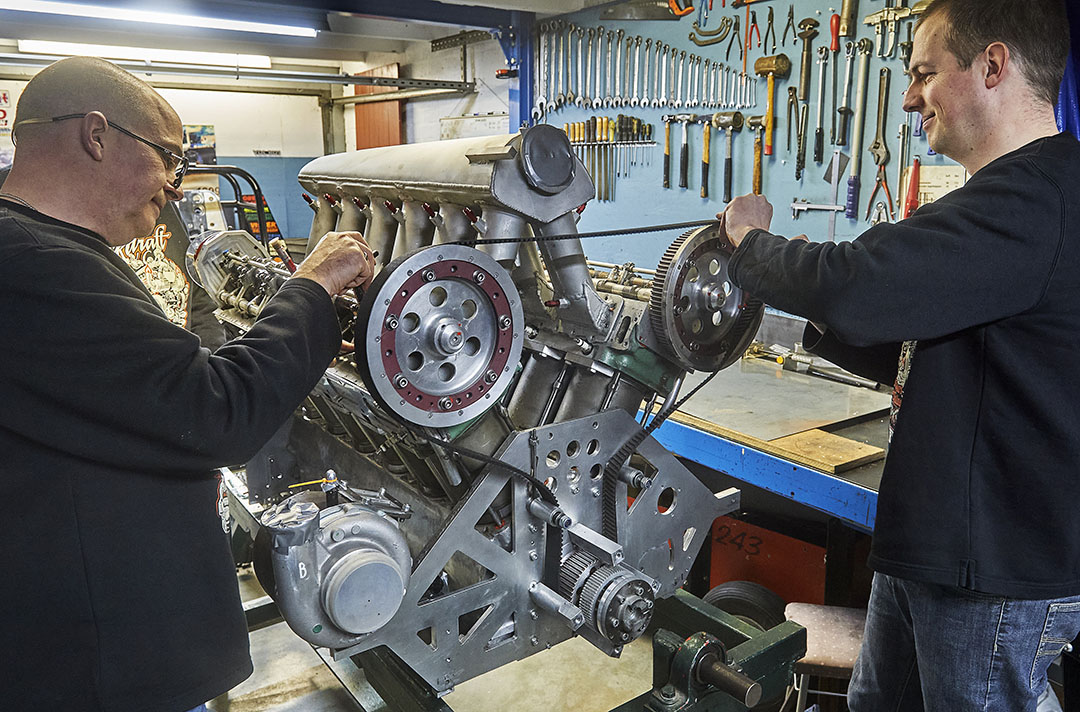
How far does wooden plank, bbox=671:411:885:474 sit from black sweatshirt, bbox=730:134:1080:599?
0.83 metres

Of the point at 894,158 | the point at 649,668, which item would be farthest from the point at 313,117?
the point at 649,668

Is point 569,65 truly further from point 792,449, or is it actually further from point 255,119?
point 255,119

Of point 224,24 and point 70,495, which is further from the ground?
point 224,24

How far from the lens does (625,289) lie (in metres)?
1.96

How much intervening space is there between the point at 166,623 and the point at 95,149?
704mm

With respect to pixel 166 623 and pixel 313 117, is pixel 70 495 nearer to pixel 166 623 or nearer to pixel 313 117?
pixel 166 623

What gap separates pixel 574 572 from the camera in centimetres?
173

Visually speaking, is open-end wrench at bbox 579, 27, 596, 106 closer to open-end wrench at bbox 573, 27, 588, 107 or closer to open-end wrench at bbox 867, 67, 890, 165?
open-end wrench at bbox 573, 27, 588, 107

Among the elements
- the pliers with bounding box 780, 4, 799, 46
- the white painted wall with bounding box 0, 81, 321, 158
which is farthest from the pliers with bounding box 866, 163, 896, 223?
the white painted wall with bounding box 0, 81, 321, 158

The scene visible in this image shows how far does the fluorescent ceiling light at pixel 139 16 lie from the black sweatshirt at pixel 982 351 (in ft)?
14.3

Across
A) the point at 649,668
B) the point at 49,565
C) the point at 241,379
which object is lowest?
the point at 649,668

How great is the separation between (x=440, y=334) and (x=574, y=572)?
59cm

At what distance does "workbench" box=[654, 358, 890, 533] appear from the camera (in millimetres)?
2242

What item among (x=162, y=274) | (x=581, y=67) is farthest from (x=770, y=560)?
(x=581, y=67)
